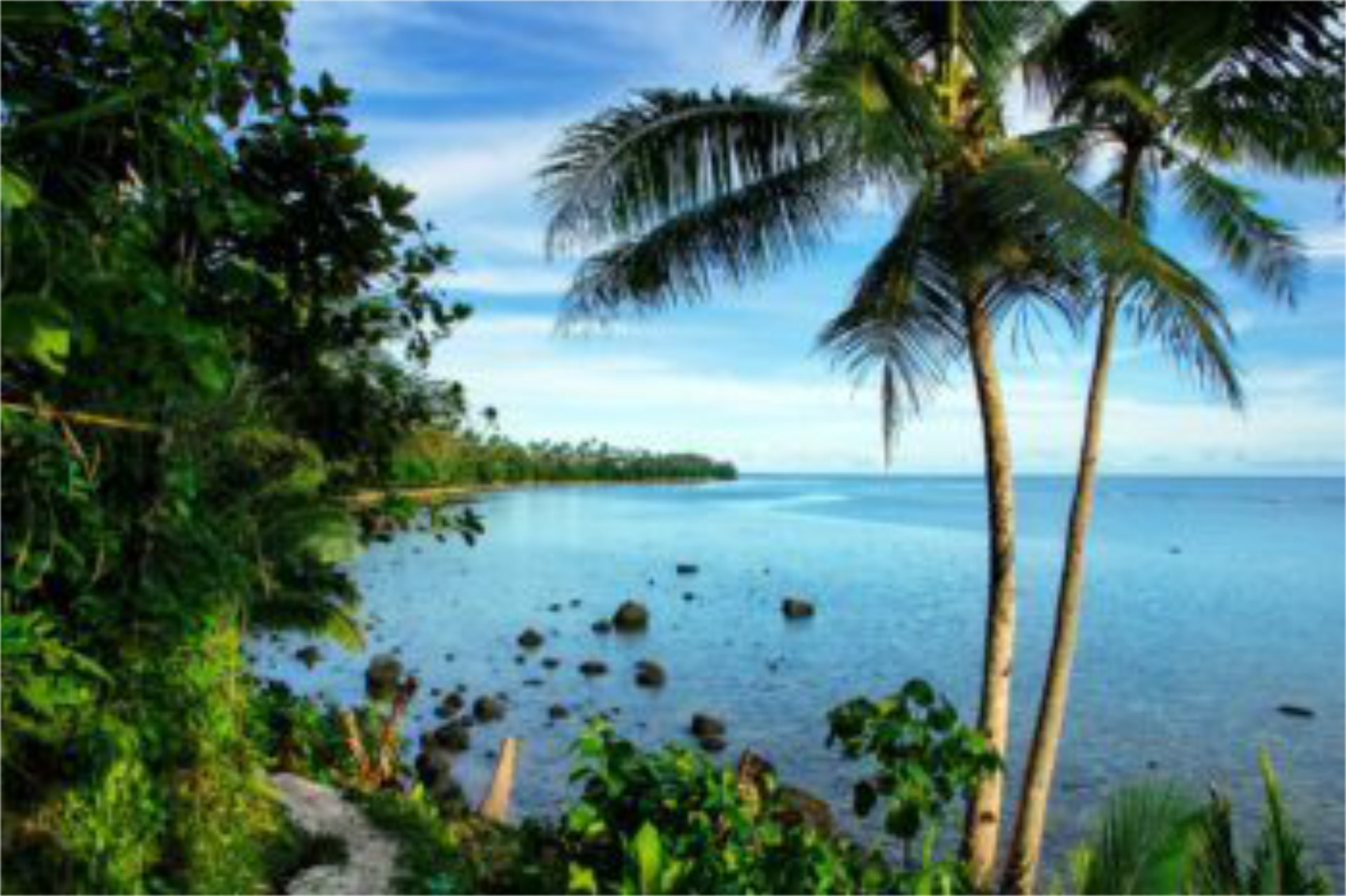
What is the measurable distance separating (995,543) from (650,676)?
691 inches

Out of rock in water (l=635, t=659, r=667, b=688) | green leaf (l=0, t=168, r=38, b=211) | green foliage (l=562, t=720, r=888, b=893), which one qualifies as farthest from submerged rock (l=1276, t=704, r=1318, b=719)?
green leaf (l=0, t=168, r=38, b=211)

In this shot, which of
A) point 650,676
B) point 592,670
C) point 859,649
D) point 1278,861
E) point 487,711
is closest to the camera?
point 1278,861

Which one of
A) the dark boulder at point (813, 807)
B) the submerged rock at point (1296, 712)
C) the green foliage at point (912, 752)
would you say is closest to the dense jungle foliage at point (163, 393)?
the green foliage at point (912, 752)

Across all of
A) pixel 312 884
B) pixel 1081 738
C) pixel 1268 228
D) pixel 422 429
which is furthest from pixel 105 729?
pixel 1081 738

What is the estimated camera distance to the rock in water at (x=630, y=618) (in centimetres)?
3556

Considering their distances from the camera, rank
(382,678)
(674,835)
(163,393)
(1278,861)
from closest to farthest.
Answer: (163,393), (674,835), (1278,861), (382,678)

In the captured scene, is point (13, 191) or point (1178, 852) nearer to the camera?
point (13, 191)

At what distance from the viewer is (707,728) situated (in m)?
22.3

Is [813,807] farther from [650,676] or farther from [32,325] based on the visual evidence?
[32,325]

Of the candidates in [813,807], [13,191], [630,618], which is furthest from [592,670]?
[13,191]

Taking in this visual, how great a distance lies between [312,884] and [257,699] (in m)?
3.50

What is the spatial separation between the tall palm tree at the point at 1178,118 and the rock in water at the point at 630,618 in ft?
76.5

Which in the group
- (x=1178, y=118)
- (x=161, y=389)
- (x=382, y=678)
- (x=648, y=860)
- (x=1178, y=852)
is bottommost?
(x=382, y=678)

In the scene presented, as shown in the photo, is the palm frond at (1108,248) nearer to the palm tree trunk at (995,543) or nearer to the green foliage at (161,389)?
the palm tree trunk at (995,543)
